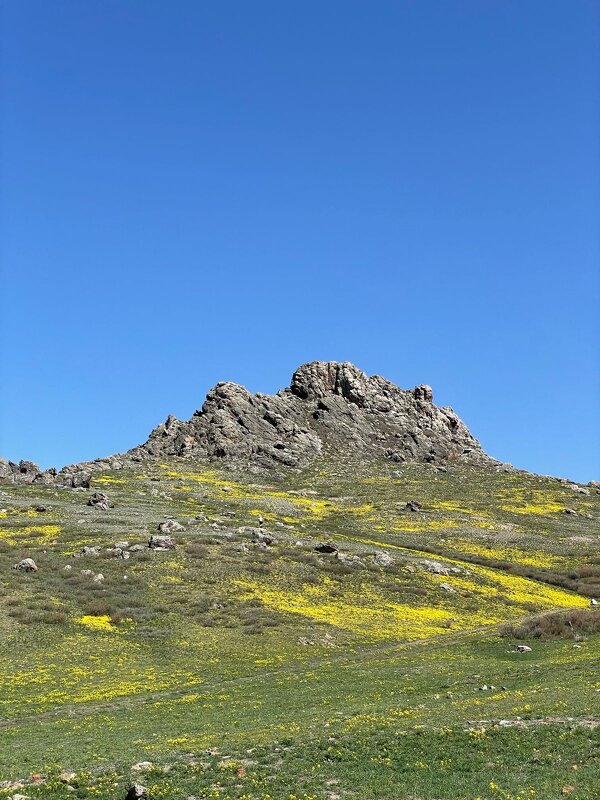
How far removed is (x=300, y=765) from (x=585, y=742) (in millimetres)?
10967

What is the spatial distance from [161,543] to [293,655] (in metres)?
35.6

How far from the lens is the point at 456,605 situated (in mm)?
Answer: 75188

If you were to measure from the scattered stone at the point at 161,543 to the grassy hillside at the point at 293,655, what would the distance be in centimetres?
266

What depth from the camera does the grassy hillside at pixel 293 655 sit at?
2542 cm

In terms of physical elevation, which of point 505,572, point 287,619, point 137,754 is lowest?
point 137,754

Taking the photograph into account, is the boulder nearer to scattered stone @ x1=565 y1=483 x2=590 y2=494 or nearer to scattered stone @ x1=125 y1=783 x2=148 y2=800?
scattered stone @ x1=125 y1=783 x2=148 y2=800

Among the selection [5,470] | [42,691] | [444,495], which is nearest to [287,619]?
[42,691]

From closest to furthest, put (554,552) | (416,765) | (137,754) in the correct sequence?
(416,765), (137,754), (554,552)

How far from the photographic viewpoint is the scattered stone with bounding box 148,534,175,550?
3339 inches

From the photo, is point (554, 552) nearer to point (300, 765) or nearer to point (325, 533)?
point (325, 533)

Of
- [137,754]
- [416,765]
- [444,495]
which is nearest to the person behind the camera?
[416,765]

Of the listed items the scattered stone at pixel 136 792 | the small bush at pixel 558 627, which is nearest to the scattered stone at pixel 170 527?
the small bush at pixel 558 627

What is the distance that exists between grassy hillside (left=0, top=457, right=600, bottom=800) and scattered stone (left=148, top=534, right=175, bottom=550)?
105 inches

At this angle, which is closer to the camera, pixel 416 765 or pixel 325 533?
pixel 416 765
